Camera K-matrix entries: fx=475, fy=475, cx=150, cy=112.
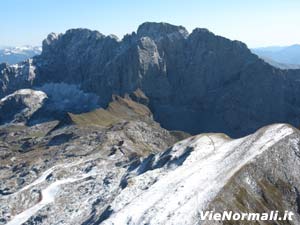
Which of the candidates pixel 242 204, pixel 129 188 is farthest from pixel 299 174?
pixel 129 188

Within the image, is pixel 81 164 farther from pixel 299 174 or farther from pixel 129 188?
pixel 299 174

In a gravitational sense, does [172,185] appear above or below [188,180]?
below

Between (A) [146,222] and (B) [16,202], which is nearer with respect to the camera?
(A) [146,222]

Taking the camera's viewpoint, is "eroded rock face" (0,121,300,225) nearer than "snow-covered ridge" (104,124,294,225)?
No

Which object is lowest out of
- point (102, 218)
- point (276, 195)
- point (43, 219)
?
point (43, 219)

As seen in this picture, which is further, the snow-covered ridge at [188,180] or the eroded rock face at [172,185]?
the eroded rock face at [172,185]

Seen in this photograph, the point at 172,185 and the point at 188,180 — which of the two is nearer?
the point at 188,180

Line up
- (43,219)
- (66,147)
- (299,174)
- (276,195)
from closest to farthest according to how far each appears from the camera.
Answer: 1. (276,195)
2. (299,174)
3. (43,219)
4. (66,147)

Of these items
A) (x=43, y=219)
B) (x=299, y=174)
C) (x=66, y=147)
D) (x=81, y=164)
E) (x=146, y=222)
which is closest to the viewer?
(x=146, y=222)
